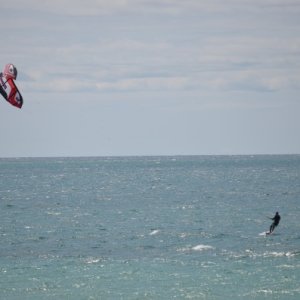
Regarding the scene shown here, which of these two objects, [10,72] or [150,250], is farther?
[150,250]

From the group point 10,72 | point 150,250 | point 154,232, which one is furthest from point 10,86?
point 154,232

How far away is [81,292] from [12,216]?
36.7 m

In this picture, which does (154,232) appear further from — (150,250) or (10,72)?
(10,72)

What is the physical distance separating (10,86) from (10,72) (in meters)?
0.38

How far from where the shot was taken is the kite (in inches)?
944

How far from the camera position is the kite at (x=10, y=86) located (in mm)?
23984

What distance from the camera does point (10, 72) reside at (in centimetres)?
2430

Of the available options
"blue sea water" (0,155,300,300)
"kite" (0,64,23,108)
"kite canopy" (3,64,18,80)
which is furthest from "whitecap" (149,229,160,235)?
"kite canopy" (3,64,18,80)

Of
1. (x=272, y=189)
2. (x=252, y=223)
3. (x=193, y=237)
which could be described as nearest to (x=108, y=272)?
(x=193, y=237)

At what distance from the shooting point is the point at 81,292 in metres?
34.5

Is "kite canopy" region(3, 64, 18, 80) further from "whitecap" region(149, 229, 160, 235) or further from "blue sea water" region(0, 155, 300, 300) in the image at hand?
"whitecap" region(149, 229, 160, 235)

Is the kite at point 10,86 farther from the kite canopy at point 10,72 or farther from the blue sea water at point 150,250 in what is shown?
the blue sea water at point 150,250

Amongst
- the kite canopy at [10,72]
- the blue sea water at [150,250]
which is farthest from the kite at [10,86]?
the blue sea water at [150,250]

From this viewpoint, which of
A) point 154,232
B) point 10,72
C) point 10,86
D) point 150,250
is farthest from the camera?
point 154,232
